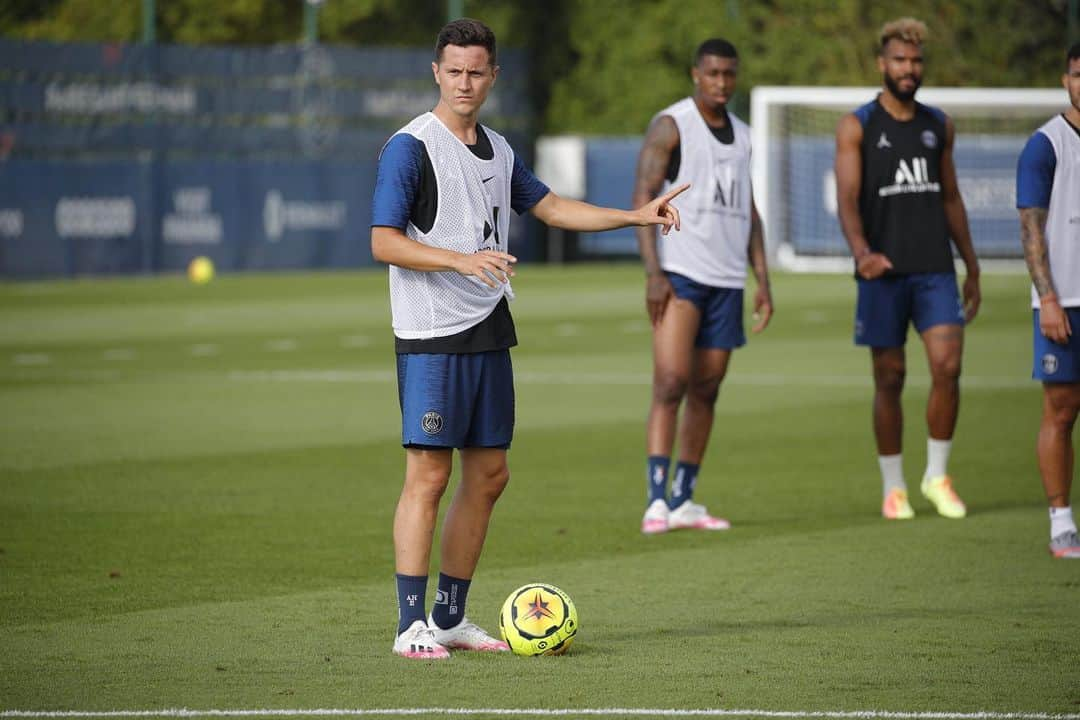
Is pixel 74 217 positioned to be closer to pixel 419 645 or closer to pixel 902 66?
pixel 902 66

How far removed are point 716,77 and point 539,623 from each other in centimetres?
391

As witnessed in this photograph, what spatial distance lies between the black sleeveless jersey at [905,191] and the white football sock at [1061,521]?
62.1 inches

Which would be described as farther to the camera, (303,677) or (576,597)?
(576,597)

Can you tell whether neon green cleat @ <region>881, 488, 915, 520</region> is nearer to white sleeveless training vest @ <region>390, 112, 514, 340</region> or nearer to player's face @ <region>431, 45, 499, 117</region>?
white sleeveless training vest @ <region>390, 112, 514, 340</region>

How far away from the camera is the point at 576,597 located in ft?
28.0

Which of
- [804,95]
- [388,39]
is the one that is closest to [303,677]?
[804,95]

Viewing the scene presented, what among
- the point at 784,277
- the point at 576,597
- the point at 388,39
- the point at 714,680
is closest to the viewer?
the point at 714,680

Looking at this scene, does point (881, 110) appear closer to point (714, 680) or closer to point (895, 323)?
point (895, 323)

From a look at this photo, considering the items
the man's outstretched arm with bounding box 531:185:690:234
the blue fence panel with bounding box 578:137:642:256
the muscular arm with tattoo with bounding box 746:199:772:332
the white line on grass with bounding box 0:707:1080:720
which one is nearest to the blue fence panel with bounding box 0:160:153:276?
the blue fence panel with bounding box 578:137:642:256

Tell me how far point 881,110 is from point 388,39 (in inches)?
1886

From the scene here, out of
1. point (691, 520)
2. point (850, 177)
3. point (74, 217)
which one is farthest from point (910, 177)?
point (74, 217)

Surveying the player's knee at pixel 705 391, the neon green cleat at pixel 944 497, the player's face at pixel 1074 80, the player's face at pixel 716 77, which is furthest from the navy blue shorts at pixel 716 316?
the player's face at pixel 1074 80

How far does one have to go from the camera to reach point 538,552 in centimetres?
967

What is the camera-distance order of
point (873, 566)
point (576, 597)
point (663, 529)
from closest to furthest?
point (576, 597), point (873, 566), point (663, 529)
